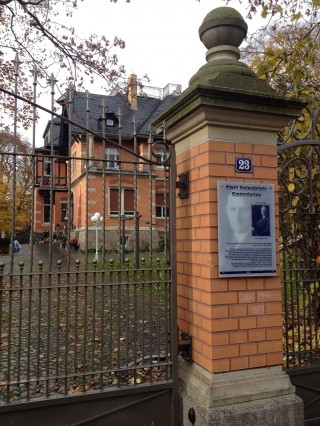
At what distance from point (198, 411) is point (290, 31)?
7.11 metres

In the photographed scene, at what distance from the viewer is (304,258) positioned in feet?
12.7

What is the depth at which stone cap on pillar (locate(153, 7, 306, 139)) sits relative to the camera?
2.61 meters

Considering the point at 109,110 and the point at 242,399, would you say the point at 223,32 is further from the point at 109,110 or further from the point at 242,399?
the point at 242,399

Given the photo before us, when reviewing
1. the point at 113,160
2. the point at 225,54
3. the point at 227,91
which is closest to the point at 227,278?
the point at 113,160

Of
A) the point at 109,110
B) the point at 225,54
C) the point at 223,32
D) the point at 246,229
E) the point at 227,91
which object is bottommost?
the point at 246,229

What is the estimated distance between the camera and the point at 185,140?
3049 mm

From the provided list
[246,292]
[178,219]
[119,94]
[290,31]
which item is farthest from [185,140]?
[290,31]

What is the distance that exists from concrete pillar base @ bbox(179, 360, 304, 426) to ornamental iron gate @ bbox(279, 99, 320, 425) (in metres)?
0.44

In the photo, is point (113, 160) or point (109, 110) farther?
point (109, 110)

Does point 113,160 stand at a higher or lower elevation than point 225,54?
lower

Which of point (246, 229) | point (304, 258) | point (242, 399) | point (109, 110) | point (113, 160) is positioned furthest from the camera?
point (304, 258)

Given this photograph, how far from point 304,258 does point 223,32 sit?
7.90ft

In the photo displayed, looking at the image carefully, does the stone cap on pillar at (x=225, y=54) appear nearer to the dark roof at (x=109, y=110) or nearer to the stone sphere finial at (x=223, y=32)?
the stone sphere finial at (x=223, y=32)

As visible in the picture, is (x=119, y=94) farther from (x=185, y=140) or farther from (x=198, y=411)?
(x=198, y=411)
